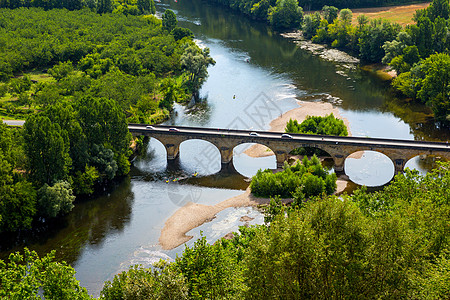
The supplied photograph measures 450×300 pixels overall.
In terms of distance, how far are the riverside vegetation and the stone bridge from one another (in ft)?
93.7

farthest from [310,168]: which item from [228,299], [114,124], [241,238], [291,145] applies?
[228,299]

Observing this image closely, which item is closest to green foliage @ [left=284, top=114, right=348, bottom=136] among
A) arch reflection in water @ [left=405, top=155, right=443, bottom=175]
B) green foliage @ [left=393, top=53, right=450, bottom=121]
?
arch reflection in water @ [left=405, top=155, right=443, bottom=175]

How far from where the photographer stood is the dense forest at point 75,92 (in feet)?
269

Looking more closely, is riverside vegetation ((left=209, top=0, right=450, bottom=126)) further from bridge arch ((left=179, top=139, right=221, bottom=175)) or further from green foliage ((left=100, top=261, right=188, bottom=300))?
green foliage ((left=100, top=261, right=188, bottom=300))

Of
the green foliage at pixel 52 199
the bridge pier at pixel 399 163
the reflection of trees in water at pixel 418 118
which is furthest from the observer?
the reflection of trees in water at pixel 418 118

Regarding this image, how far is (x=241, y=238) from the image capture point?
65.0m

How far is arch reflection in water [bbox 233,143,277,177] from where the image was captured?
328 ft

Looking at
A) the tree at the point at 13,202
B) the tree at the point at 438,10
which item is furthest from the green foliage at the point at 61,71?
the tree at the point at 438,10

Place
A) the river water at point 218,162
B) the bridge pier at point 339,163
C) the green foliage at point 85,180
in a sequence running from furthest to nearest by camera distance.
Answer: the bridge pier at point 339,163
the green foliage at point 85,180
the river water at point 218,162

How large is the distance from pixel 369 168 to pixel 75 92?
215 ft

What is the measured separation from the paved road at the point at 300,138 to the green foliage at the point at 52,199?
2451 cm

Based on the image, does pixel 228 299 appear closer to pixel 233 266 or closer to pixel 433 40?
pixel 233 266

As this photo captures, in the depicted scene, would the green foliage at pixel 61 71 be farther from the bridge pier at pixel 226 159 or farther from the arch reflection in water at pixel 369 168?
the arch reflection in water at pixel 369 168

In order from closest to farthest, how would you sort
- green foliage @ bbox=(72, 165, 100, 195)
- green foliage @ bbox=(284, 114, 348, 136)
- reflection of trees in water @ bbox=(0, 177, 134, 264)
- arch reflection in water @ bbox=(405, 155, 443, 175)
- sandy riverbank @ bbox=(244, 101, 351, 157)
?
reflection of trees in water @ bbox=(0, 177, 134, 264), green foliage @ bbox=(72, 165, 100, 195), arch reflection in water @ bbox=(405, 155, 443, 175), green foliage @ bbox=(284, 114, 348, 136), sandy riverbank @ bbox=(244, 101, 351, 157)
